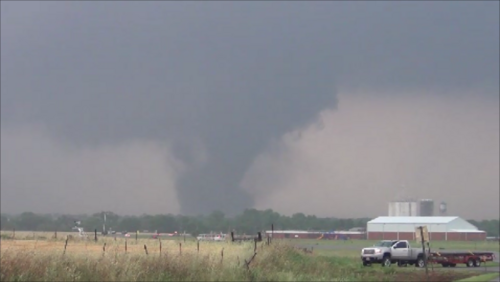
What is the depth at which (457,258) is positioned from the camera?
57.8m

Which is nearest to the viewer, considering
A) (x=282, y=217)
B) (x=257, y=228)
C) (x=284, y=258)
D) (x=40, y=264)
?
(x=40, y=264)

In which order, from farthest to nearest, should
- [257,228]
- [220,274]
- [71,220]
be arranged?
[257,228], [71,220], [220,274]

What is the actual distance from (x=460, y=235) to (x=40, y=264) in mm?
124507

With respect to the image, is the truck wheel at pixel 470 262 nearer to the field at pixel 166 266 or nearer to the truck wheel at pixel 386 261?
the truck wheel at pixel 386 261

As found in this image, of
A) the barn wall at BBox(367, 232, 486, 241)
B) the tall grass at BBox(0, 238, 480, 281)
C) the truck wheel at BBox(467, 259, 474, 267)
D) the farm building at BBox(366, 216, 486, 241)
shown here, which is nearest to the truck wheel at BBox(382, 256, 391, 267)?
the truck wheel at BBox(467, 259, 474, 267)

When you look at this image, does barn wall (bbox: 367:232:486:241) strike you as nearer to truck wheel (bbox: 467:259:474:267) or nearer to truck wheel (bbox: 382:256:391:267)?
truck wheel (bbox: 467:259:474:267)

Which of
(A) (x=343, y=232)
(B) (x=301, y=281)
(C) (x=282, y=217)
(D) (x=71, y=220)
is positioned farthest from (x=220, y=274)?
(A) (x=343, y=232)

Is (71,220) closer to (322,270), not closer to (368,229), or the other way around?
(322,270)

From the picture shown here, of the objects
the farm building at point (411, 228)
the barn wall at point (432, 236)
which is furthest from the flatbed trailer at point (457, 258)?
the farm building at point (411, 228)

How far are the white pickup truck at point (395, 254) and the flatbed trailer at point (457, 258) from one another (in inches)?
46.9

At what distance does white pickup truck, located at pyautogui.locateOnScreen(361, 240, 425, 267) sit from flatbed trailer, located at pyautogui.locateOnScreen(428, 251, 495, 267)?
119cm

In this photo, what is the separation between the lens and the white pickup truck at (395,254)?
189 feet

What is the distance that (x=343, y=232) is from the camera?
499ft

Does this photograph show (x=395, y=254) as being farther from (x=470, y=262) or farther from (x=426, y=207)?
(x=426, y=207)
